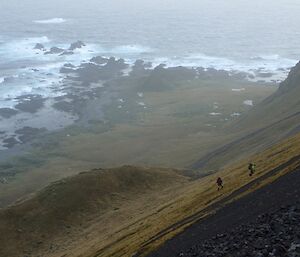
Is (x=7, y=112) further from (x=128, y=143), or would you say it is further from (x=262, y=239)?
(x=262, y=239)

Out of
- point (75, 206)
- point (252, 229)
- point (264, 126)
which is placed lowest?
point (75, 206)

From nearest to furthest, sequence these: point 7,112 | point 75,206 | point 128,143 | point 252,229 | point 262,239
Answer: point 262,239 < point 252,229 < point 75,206 < point 128,143 < point 7,112

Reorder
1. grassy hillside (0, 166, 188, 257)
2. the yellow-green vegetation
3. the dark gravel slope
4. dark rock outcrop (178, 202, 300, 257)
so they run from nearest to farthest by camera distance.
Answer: dark rock outcrop (178, 202, 300, 257) → the dark gravel slope → grassy hillside (0, 166, 188, 257) → the yellow-green vegetation

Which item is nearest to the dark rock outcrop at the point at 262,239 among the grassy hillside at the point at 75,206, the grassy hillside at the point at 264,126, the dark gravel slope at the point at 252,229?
the dark gravel slope at the point at 252,229

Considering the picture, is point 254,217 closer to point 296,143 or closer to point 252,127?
point 296,143

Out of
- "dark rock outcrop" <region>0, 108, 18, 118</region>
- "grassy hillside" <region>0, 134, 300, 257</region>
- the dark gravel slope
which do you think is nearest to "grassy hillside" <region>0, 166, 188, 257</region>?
"grassy hillside" <region>0, 134, 300, 257</region>

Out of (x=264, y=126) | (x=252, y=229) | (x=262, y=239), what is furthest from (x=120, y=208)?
(x=264, y=126)

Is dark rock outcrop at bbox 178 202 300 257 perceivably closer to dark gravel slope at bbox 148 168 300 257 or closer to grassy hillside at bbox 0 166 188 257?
dark gravel slope at bbox 148 168 300 257
